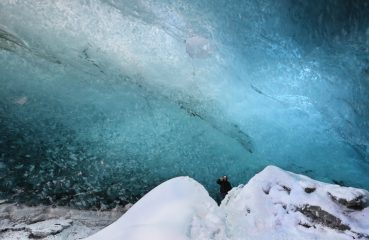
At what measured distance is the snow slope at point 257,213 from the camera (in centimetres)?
349

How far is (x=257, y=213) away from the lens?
3900 millimetres

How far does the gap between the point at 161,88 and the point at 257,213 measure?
5112 millimetres

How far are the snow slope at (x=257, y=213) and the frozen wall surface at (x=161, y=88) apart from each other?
11.9 feet

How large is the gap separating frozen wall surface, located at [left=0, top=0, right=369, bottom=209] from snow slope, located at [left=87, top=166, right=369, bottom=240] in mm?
3615

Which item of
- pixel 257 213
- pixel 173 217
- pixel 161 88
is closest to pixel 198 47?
pixel 161 88

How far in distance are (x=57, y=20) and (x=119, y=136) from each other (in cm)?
297

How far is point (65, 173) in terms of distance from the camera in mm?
7773

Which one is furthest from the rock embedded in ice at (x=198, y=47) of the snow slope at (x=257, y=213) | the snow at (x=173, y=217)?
the snow slope at (x=257, y=213)

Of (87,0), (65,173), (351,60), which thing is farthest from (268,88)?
(65,173)

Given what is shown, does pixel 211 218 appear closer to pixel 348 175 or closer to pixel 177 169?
pixel 177 169

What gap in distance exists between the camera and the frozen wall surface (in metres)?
7.09

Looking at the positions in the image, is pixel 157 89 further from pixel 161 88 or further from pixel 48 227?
pixel 48 227

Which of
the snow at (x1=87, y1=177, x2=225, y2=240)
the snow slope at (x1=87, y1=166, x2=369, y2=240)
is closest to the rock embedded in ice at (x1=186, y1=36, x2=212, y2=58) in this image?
the snow at (x1=87, y1=177, x2=225, y2=240)

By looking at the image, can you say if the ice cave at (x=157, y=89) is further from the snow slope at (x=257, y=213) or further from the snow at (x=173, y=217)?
the snow slope at (x=257, y=213)
